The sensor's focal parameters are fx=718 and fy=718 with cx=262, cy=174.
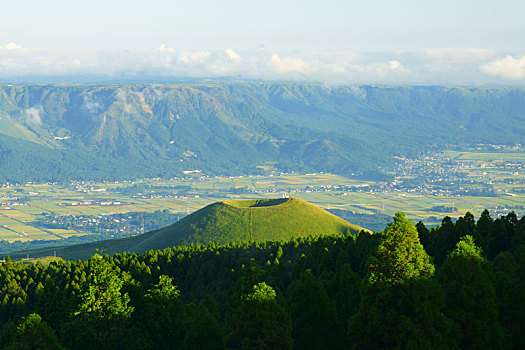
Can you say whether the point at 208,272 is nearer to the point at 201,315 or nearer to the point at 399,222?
the point at 201,315

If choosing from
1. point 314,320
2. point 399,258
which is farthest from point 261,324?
point 399,258

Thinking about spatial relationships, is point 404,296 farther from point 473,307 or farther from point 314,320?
point 314,320

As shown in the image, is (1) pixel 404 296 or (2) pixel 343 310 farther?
(2) pixel 343 310

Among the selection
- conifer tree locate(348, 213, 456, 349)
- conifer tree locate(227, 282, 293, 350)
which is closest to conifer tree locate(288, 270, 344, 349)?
conifer tree locate(227, 282, 293, 350)

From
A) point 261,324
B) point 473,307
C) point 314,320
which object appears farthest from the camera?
point 314,320

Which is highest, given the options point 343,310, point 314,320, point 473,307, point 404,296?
point 404,296

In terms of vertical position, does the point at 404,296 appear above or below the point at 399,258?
below

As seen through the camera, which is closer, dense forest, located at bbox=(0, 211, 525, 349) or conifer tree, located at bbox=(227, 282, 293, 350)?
dense forest, located at bbox=(0, 211, 525, 349)

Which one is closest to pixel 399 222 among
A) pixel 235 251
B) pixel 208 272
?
pixel 208 272

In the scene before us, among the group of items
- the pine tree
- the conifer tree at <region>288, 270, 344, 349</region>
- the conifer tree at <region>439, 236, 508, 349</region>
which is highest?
the pine tree

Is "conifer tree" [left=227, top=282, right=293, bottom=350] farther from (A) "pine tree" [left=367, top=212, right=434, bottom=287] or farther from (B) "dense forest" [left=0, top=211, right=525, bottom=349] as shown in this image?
(A) "pine tree" [left=367, top=212, right=434, bottom=287]

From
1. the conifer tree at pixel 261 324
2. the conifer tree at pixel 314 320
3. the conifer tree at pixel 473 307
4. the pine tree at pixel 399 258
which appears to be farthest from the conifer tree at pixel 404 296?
the conifer tree at pixel 314 320
